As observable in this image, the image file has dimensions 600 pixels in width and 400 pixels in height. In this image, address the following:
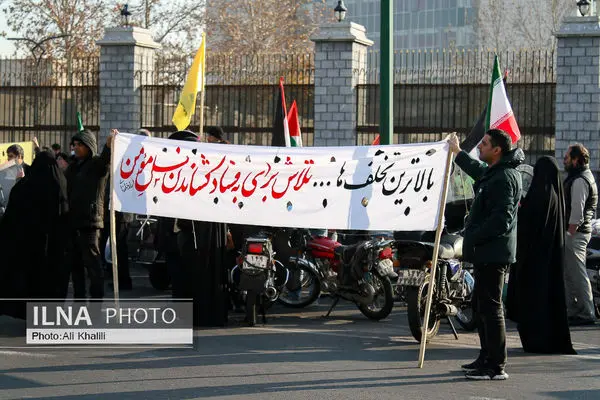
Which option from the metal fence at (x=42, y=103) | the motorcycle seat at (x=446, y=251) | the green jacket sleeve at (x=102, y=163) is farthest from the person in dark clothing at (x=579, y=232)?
the metal fence at (x=42, y=103)

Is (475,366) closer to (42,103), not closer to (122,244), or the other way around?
(122,244)

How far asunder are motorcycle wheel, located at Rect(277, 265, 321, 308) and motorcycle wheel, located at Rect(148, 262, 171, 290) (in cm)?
229

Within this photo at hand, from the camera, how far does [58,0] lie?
43000mm

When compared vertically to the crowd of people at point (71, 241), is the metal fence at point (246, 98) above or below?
above

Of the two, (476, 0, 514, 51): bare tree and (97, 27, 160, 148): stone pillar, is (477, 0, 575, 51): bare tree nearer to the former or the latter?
(476, 0, 514, 51): bare tree

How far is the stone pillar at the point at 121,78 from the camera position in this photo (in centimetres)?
2441

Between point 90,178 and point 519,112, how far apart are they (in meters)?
12.3

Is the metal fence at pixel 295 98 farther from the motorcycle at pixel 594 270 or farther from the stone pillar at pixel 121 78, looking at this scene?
the motorcycle at pixel 594 270

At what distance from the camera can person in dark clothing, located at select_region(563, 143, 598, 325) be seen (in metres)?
11.6

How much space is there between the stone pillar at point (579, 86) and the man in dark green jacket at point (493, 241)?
1267 centimetres

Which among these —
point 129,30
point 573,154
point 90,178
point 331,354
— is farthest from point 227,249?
point 129,30

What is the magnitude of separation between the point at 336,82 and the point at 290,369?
1456cm

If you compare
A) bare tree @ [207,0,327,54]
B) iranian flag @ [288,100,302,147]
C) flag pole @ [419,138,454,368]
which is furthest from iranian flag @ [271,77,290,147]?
bare tree @ [207,0,327,54]

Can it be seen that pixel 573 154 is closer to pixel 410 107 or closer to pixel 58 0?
pixel 410 107
